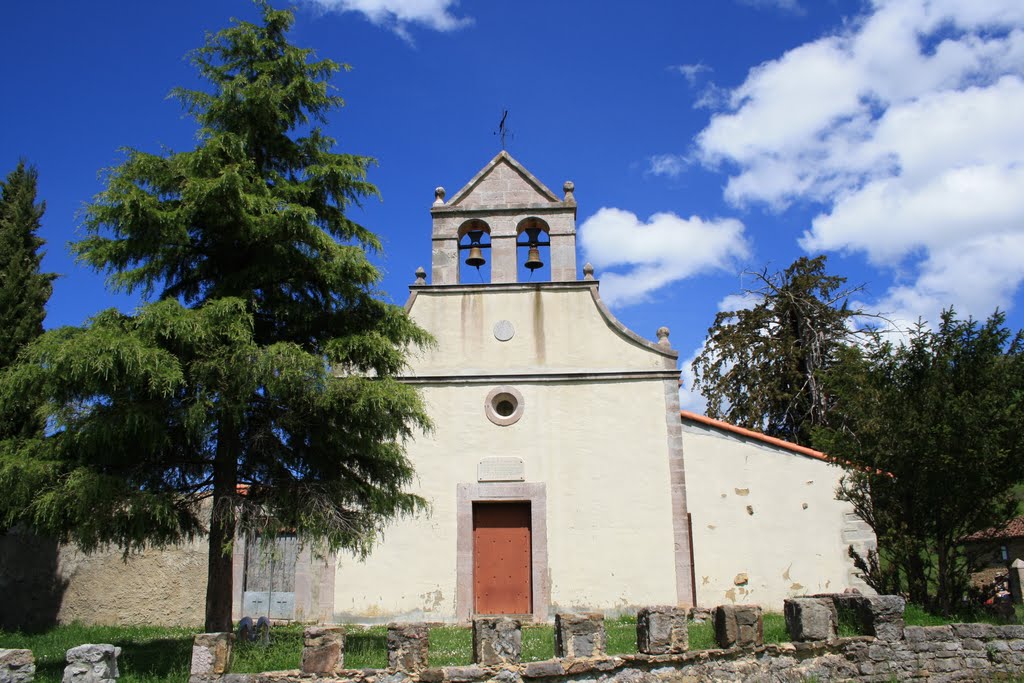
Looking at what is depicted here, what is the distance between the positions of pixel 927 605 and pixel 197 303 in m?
10.2

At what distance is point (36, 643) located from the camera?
11.0m

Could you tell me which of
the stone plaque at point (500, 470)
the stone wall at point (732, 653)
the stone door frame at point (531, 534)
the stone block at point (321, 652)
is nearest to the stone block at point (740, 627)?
the stone wall at point (732, 653)

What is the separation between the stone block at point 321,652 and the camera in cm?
693

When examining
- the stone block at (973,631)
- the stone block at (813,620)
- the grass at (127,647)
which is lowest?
the grass at (127,647)

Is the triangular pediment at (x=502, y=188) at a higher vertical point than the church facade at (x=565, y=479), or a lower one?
Answer: higher

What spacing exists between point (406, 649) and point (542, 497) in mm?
6123

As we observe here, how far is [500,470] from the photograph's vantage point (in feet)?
43.2

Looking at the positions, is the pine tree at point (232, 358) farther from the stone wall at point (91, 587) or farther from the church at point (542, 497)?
the stone wall at point (91, 587)

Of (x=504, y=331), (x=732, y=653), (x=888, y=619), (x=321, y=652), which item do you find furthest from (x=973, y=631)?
(x=504, y=331)

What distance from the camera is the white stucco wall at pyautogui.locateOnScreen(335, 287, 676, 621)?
1274 centimetres

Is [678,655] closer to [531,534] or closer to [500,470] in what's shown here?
[531,534]

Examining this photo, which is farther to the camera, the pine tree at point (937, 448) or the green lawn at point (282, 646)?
the pine tree at point (937, 448)

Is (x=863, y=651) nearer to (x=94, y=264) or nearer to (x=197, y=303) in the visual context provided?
(x=197, y=303)

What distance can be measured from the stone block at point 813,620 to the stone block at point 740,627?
1.51ft
